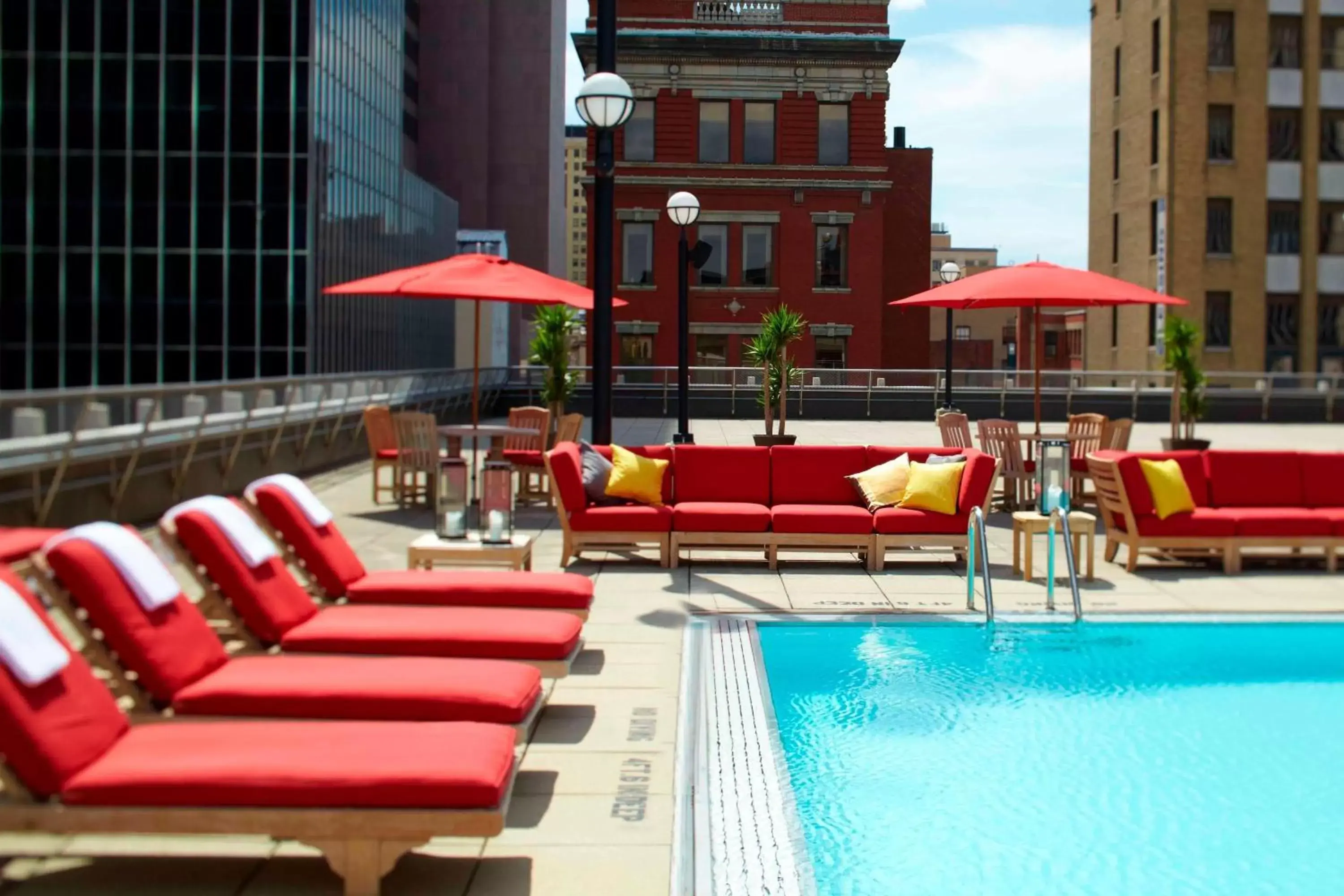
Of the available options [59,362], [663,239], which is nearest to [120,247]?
[59,362]

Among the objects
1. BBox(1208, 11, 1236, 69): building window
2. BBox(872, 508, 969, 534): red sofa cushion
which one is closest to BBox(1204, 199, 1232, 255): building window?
BBox(1208, 11, 1236, 69): building window

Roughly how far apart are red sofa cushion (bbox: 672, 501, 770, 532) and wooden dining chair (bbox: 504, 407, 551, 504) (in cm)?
422

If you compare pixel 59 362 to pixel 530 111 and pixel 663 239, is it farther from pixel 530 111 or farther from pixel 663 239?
pixel 530 111

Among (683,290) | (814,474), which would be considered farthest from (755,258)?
(814,474)

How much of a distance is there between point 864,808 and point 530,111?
9180 cm

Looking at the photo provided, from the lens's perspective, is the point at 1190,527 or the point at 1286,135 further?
the point at 1286,135

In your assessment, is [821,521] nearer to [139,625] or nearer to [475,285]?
[475,285]

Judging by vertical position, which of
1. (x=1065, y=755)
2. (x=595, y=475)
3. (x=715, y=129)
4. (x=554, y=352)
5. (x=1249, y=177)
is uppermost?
(x=715, y=129)

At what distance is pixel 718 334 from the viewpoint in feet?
160

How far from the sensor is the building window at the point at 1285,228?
50.0m

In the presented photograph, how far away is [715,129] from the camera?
48969 mm

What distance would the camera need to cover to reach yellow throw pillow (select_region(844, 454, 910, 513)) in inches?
494

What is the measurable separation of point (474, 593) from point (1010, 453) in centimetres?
993

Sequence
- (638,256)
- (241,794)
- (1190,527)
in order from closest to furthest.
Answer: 1. (241,794)
2. (1190,527)
3. (638,256)
